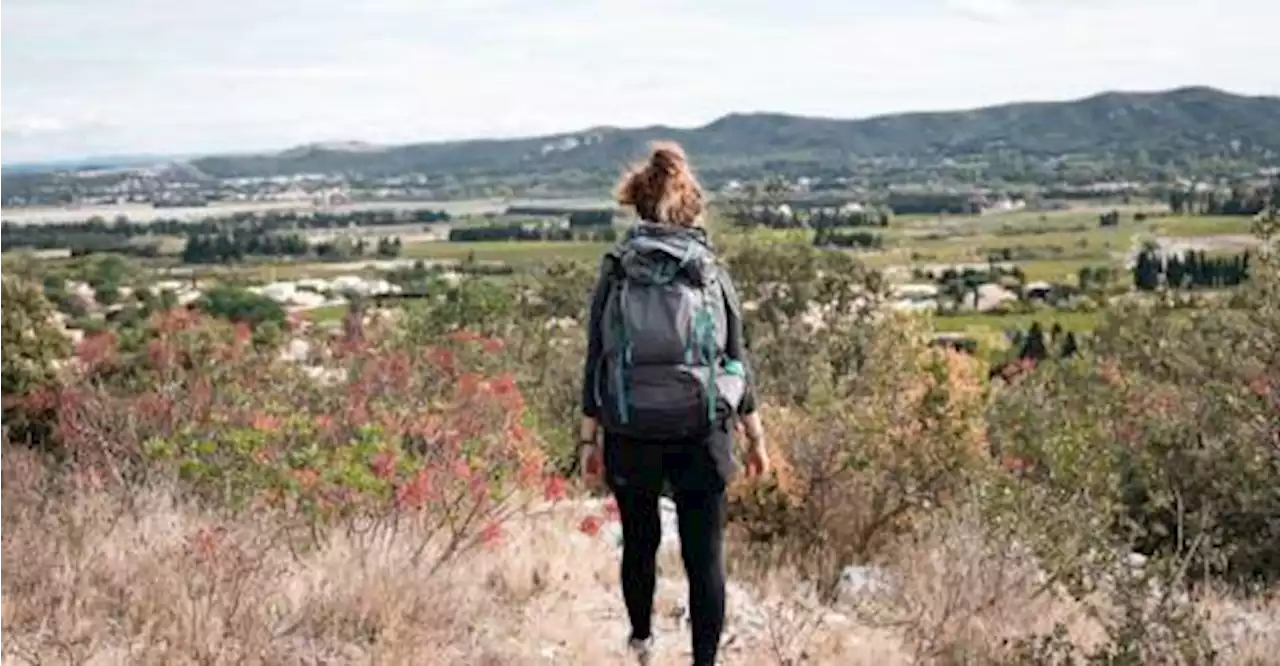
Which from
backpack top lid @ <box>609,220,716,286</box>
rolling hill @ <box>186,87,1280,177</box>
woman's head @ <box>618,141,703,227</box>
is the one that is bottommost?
rolling hill @ <box>186,87,1280,177</box>

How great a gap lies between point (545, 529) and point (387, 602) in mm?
1978

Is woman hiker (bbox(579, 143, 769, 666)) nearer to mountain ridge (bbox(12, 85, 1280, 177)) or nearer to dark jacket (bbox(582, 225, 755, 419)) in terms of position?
dark jacket (bbox(582, 225, 755, 419))

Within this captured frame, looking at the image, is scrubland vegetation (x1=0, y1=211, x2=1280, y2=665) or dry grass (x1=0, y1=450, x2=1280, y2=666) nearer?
dry grass (x1=0, y1=450, x2=1280, y2=666)

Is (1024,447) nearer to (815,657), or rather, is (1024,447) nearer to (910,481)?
(910,481)

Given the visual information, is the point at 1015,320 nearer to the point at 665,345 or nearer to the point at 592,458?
the point at 592,458

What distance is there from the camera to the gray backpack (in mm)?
3816

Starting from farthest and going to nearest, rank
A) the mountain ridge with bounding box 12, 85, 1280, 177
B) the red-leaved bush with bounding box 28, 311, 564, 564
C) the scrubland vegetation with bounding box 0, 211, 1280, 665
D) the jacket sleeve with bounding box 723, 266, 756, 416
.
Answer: the mountain ridge with bounding box 12, 85, 1280, 177
the red-leaved bush with bounding box 28, 311, 564, 564
the scrubland vegetation with bounding box 0, 211, 1280, 665
the jacket sleeve with bounding box 723, 266, 756, 416

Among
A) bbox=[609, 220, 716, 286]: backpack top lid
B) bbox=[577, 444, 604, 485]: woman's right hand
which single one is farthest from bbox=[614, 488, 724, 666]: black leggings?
bbox=[609, 220, 716, 286]: backpack top lid

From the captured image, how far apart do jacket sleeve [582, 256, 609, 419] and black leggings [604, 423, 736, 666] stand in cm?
11

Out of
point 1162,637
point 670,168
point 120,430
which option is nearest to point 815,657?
point 1162,637

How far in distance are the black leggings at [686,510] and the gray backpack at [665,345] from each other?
0.07 meters

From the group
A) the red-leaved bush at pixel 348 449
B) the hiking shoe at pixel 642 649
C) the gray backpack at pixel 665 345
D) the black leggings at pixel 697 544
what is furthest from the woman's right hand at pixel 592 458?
the red-leaved bush at pixel 348 449

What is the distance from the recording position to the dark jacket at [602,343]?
13.0 ft

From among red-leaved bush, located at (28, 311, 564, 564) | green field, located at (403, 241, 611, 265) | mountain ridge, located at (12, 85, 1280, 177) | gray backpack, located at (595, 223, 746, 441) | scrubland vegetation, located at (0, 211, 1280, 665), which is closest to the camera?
gray backpack, located at (595, 223, 746, 441)
